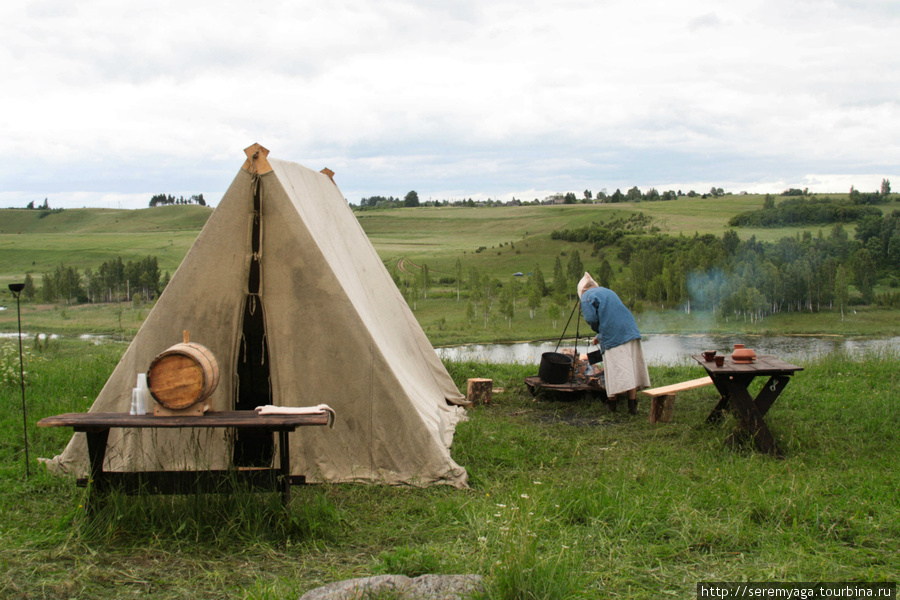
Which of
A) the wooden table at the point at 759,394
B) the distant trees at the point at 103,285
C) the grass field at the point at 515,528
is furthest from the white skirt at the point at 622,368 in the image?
the distant trees at the point at 103,285

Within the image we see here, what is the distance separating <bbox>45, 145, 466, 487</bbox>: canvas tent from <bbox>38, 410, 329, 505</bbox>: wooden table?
35.0 inches

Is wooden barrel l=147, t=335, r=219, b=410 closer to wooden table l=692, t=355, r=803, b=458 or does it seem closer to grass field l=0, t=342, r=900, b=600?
grass field l=0, t=342, r=900, b=600

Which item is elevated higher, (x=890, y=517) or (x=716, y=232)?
(x=716, y=232)

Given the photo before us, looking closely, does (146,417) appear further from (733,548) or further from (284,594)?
(733,548)

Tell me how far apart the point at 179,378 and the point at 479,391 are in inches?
164

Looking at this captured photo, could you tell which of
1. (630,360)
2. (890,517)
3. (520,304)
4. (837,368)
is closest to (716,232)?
(520,304)

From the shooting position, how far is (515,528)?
303 centimetres

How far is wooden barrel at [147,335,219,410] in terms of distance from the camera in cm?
343

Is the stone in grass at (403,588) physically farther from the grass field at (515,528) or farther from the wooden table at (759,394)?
the wooden table at (759,394)

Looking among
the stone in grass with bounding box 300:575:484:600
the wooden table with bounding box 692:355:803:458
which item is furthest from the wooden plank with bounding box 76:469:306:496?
the wooden table with bounding box 692:355:803:458

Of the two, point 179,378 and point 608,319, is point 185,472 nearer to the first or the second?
point 179,378

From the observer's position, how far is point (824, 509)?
11.6 ft

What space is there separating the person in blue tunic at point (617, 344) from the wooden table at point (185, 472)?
13.0 feet

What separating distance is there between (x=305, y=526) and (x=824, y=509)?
2824 millimetres
